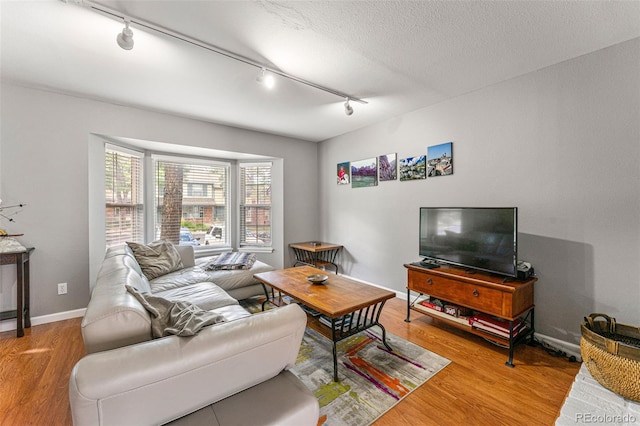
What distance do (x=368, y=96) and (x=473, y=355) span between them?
2852 mm

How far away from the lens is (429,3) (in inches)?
67.6

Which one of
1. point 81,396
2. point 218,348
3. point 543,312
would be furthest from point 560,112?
point 81,396

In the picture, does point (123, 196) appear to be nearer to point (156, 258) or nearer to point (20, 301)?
point (156, 258)

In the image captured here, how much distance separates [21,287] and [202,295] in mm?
1832

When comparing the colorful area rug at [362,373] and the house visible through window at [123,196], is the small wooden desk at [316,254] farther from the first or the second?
the house visible through window at [123,196]

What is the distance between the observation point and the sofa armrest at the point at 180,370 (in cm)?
87

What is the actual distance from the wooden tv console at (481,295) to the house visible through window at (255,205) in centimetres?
294

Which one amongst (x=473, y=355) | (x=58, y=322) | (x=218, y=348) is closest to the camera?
(x=218, y=348)

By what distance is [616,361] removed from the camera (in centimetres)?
158

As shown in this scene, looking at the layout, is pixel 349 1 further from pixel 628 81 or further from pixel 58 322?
pixel 58 322

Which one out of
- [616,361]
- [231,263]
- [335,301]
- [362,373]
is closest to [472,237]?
[616,361]

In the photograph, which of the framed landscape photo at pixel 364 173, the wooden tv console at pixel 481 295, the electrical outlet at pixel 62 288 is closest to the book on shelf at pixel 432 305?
the wooden tv console at pixel 481 295

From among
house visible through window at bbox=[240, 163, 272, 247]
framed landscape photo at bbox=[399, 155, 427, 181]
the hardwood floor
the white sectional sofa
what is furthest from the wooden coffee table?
house visible through window at bbox=[240, 163, 272, 247]

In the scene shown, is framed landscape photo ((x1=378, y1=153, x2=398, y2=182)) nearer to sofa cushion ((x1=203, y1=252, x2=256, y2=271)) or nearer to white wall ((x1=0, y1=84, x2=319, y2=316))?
sofa cushion ((x1=203, y1=252, x2=256, y2=271))
